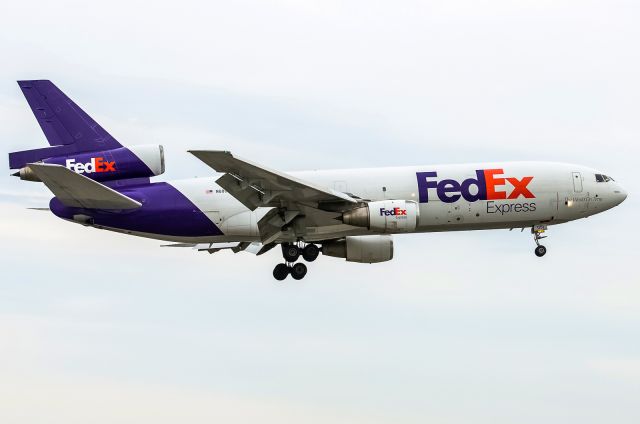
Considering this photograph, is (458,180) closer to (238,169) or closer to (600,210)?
(600,210)

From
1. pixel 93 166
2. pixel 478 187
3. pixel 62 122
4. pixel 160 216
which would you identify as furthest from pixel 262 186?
pixel 62 122

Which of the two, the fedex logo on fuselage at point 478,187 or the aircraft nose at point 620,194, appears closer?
the fedex logo on fuselage at point 478,187

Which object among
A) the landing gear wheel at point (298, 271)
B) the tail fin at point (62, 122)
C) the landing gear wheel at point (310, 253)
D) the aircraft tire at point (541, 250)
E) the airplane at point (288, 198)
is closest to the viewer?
the airplane at point (288, 198)

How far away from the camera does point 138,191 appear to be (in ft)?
148

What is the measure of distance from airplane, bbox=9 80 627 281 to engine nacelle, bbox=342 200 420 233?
Result: 5 cm

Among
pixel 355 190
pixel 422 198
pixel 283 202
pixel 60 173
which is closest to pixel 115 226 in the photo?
pixel 60 173

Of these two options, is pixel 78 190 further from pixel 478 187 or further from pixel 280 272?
pixel 478 187

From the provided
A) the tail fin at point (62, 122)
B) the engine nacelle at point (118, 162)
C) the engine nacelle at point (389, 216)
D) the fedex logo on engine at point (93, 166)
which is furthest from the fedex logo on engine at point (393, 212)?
the tail fin at point (62, 122)

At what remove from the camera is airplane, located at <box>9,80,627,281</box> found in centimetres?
4356

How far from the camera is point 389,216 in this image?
42.5 m

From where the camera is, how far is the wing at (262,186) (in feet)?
130

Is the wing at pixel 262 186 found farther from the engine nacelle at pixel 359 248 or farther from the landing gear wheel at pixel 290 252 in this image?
the engine nacelle at pixel 359 248

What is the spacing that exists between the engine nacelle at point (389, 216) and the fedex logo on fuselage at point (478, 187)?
2186mm

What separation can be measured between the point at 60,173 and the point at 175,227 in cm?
619
